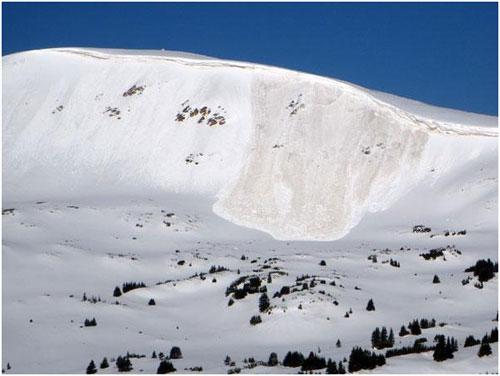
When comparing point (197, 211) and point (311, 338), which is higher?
point (197, 211)

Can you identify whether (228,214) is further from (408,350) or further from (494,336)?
(494,336)

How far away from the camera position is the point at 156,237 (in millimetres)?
45281

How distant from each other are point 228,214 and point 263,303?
20768 millimetres

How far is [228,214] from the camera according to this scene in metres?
51.3

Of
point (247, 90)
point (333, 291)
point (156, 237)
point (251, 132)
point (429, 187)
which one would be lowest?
point (333, 291)

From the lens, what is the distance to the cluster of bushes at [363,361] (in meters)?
21.4

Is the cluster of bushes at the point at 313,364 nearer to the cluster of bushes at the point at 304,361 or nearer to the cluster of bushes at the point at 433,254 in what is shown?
the cluster of bushes at the point at 304,361

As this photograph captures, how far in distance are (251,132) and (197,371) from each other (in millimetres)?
39776

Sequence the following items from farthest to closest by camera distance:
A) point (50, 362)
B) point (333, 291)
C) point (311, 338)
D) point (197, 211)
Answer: point (197, 211), point (333, 291), point (311, 338), point (50, 362)

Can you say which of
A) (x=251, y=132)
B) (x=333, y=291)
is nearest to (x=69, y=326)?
(x=333, y=291)

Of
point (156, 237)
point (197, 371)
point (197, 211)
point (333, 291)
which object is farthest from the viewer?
point (197, 211)

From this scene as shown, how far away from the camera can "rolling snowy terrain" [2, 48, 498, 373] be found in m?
28.2

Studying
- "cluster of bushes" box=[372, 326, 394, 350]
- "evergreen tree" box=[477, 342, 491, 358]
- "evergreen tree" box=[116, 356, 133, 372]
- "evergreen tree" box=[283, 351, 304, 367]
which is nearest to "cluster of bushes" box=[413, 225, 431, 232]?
"cluster of bushes" box=[372, 326, 394, 350]

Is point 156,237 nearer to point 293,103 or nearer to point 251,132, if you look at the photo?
point 251,132
